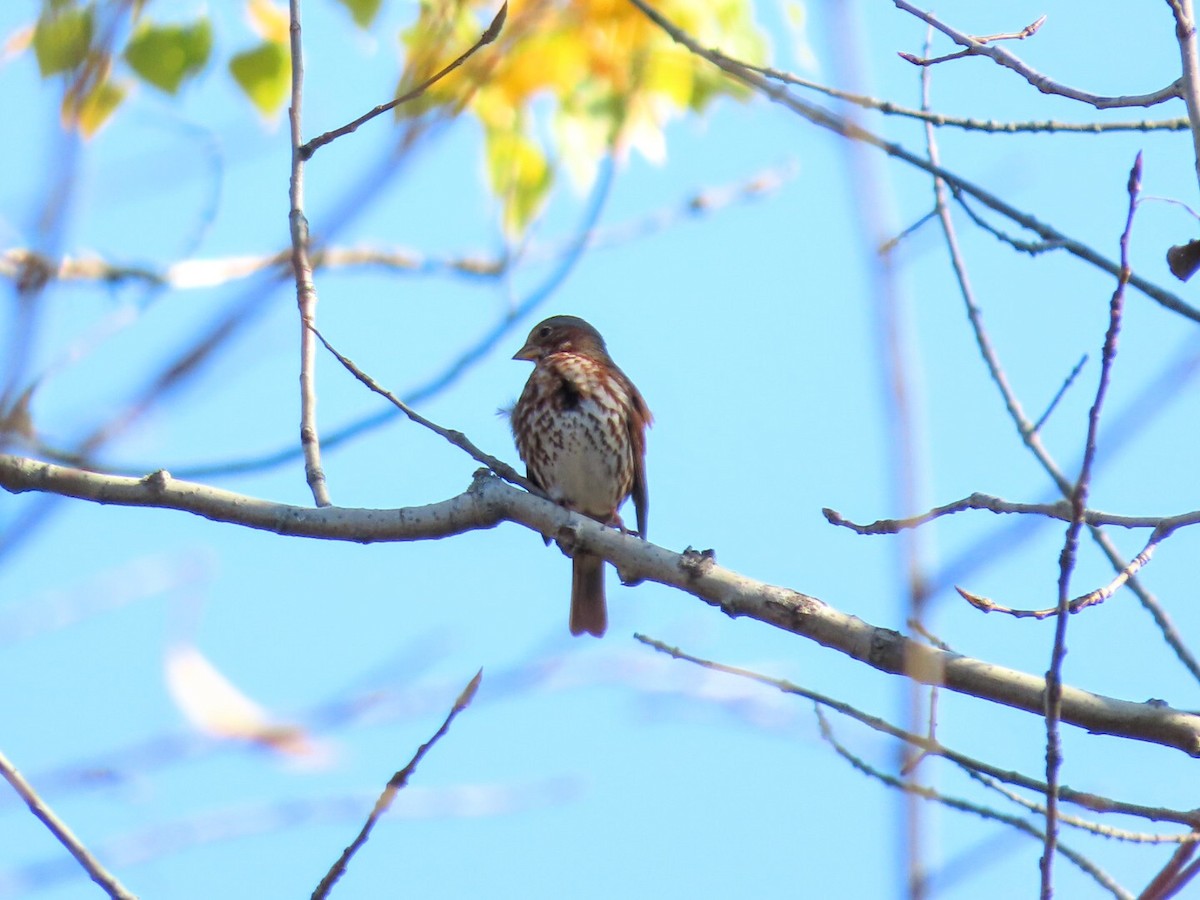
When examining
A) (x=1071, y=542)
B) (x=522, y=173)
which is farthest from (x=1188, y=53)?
(x=522, y=173)

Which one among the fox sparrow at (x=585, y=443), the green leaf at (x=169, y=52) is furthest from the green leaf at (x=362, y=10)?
the fox sparrow at (x=585, y=443)

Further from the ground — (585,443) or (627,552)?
(585,443)

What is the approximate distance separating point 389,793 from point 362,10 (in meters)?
2.56

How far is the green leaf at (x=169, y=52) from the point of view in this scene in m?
3.80

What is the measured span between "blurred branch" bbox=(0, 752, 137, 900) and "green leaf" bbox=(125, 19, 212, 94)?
7.64 feet

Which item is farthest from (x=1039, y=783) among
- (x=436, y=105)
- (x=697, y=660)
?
(x=436, y=105)

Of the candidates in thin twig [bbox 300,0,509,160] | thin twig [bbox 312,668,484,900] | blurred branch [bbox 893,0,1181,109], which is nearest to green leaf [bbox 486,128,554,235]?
thin twig [bbox 300,0,509,160]

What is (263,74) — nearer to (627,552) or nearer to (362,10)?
(362,10)

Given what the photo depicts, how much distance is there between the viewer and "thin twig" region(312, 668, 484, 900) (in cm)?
197

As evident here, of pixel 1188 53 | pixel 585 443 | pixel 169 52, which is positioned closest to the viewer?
pixel 1188 53

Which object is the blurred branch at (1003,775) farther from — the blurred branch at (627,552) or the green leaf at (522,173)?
the green leaf at (522,173)

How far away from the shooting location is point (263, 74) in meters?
4.20

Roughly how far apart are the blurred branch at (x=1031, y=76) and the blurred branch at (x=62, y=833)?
201 centimetres

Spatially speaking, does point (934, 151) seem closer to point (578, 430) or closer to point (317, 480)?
point (317, 480)
